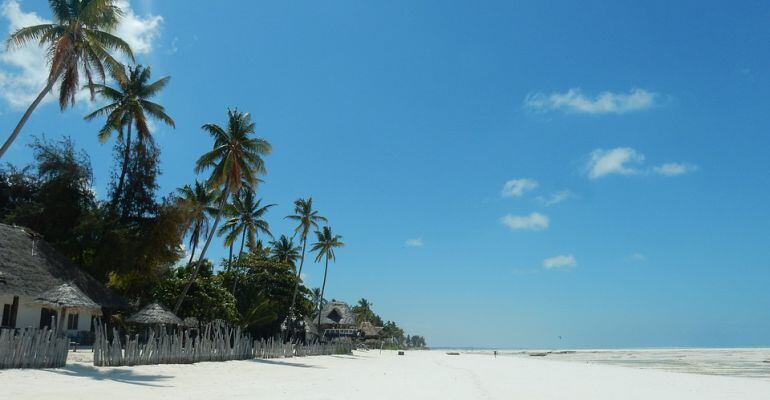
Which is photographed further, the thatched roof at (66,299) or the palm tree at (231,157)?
the palm tree at (231,157)

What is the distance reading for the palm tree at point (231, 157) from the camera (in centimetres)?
2727

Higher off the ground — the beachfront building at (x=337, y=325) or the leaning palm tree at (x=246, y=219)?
the leaning palm tree at (x=246, y=219)

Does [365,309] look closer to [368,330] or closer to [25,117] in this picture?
[368,330]

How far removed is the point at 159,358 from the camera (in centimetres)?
1803

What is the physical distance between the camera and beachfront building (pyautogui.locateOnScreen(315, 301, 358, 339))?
56.3 meters

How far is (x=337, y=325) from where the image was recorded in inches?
2216

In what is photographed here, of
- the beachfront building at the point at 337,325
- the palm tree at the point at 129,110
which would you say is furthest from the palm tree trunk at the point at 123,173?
the beachfront building at the point at 337,325

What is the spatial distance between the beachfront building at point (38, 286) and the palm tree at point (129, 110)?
6171 mm

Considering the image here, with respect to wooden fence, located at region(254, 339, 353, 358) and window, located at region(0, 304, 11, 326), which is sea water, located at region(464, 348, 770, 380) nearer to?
wooden fence, located at region(254, 339, 353, 358)

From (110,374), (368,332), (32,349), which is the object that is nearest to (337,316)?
(368,332)

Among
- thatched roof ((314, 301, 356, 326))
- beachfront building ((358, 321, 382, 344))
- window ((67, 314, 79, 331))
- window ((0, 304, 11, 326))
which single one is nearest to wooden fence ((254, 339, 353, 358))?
window ((67, 314, 79, 331))

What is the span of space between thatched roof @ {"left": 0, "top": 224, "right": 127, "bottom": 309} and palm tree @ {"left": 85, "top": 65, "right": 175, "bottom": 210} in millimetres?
5950

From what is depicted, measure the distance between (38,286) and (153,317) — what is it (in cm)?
399

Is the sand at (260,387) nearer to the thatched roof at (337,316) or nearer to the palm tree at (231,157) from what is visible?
the palm tree at (231,157)
